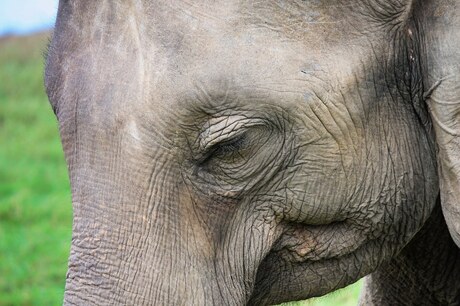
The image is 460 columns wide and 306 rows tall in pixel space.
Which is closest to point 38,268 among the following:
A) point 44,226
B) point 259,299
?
point 44,226

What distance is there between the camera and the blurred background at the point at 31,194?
651 centimetres

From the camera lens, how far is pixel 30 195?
8227 millimetres

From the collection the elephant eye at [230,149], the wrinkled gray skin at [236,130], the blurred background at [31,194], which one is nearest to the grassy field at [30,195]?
the blurred background at [31,194]

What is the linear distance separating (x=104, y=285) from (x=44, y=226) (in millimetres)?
5073

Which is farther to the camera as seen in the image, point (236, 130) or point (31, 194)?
point (31, 194)

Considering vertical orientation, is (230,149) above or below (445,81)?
below

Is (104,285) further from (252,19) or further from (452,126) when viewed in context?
(452,126)

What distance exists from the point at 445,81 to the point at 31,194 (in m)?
5.83

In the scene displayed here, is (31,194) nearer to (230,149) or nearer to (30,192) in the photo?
(30,192)

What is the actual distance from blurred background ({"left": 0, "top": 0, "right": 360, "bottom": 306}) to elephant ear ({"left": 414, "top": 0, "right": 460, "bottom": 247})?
198 centimetres

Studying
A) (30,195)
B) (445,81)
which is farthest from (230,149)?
(30,195)

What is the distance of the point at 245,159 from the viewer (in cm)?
273

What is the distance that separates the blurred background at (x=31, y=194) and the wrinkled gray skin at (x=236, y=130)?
1.94 metres

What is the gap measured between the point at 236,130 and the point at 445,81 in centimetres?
47
